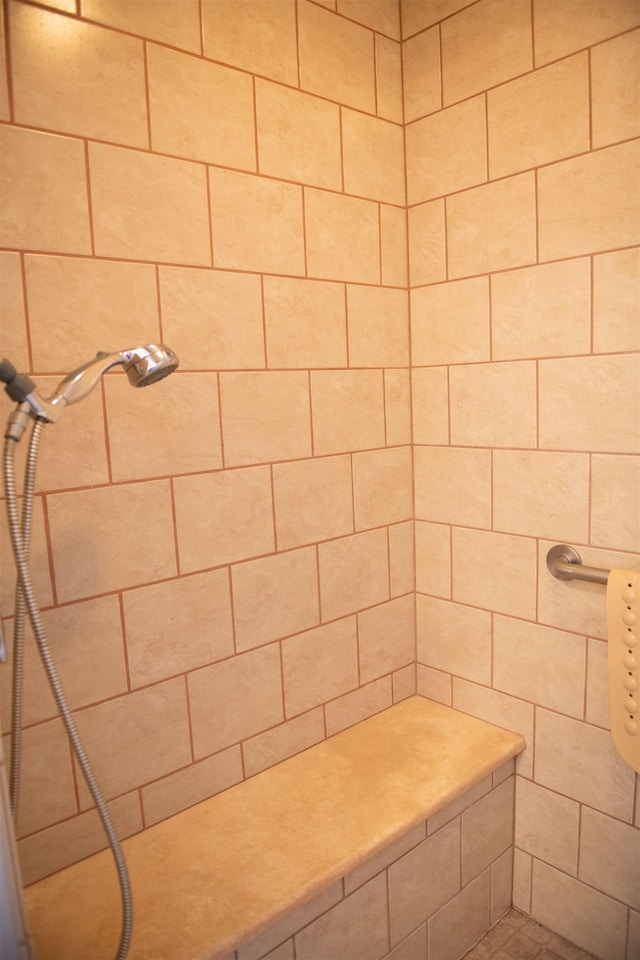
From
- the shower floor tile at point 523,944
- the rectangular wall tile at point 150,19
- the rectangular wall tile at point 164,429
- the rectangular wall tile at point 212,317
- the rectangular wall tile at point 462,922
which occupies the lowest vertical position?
the shower floor tile at point 523,944

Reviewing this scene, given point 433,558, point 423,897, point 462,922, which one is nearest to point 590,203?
point 433,558

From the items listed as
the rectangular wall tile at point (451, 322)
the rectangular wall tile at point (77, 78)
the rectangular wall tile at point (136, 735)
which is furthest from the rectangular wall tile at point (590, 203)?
the rectangular wall tile at point (136, 735)

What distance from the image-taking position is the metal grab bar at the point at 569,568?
121cm

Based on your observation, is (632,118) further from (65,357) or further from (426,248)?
(65,357)

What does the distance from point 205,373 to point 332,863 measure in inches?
35.6

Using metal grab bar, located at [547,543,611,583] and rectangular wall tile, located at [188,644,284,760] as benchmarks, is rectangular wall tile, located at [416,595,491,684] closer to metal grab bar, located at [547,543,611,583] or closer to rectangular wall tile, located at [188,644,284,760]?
metal grab bar, located at [547,543,611,583]

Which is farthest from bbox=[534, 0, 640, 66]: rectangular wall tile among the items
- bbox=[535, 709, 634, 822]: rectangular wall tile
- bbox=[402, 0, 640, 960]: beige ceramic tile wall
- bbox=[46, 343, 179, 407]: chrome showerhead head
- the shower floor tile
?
the shower floor tile

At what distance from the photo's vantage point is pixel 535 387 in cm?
131

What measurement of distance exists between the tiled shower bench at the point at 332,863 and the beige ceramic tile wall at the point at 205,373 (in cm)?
7

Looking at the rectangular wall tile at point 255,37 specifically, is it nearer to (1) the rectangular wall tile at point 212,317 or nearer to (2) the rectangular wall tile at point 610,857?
(1) the rectangular wall tile at point 212,317

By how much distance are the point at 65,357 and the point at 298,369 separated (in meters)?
0.48

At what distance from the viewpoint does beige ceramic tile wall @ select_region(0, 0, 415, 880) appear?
3.26 ft

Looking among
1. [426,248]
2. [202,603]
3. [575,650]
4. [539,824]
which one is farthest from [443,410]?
[539,824]

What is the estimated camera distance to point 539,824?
4.67 feet
